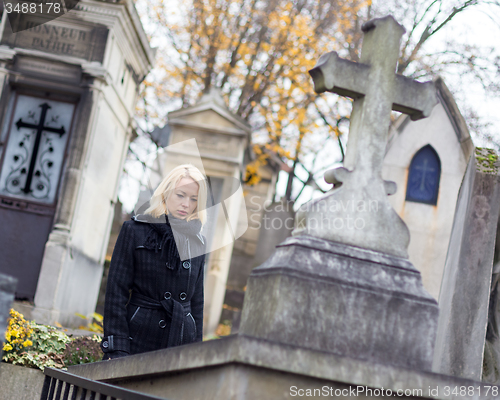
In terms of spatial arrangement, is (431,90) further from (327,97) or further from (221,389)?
(327,97)

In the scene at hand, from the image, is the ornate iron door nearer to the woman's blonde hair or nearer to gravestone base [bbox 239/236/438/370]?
the woman's blonde hair

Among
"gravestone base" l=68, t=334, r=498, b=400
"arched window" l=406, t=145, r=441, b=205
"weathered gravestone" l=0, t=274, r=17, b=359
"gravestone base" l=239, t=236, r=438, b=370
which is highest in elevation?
"arched window" l=406, t=145, r=441, b=205

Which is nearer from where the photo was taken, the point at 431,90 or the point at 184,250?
the point at 431,90

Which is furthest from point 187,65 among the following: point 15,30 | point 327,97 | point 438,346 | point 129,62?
point 438,346

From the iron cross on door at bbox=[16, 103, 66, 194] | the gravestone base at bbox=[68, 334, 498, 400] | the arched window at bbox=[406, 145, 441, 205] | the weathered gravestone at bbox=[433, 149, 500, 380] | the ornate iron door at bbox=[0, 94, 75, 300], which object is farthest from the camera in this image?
the arched window at bbox=[406, 145, 441, 205]

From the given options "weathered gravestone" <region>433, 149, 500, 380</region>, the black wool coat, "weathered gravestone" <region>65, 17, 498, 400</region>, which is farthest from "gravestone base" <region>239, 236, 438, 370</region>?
"weathered gravestone" <region>433, 149, 500, 380</region>

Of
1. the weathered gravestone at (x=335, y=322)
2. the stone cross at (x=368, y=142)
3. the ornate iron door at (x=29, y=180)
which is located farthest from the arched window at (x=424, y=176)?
the weathered gravestone at (x=335, y=322)

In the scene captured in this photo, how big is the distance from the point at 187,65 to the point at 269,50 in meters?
2.60

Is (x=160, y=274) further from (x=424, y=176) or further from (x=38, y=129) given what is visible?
(x=424, y=176)

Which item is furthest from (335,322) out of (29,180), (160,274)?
(29,180)

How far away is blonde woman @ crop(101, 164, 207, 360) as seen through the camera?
3.32 m

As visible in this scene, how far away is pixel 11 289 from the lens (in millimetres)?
1978

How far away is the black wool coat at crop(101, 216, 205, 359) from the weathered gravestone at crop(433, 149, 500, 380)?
7.67 feet

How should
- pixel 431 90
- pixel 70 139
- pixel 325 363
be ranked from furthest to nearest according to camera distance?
pixel 70 139
pixel 431 90
pixel 325 363
